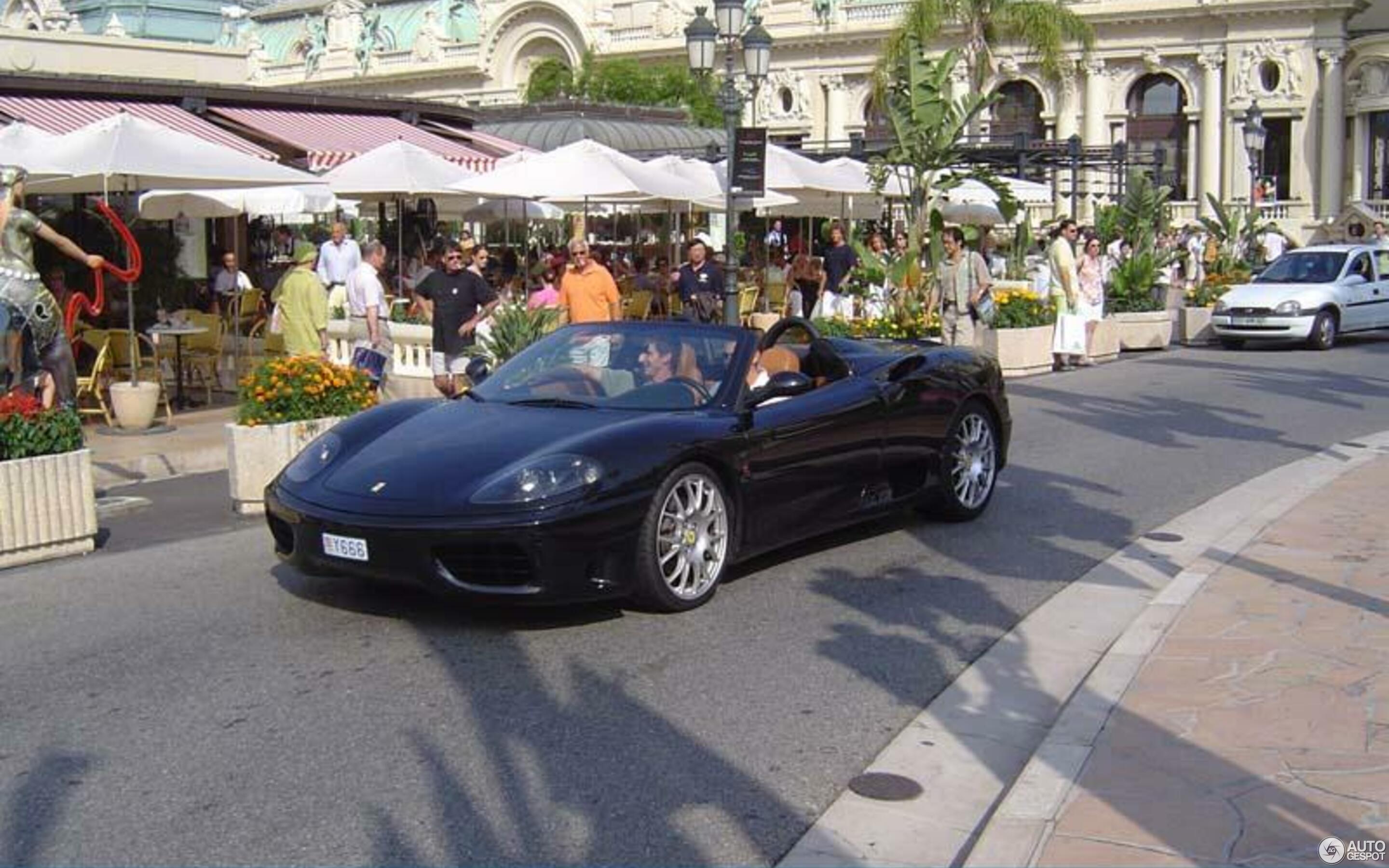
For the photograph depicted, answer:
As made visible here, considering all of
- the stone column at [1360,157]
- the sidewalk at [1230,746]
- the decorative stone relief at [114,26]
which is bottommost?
the sidewalk at [1230,746]

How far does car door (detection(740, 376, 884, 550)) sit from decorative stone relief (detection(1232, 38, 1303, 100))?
50.2 m

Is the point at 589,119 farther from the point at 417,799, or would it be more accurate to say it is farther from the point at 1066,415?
the point at 417,799

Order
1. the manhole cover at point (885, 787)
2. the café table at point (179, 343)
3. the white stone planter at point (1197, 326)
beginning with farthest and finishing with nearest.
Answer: the white stone planter at point (1197, 326) < the café table at point (179, 343) < the manhole cover at point (885, 787)

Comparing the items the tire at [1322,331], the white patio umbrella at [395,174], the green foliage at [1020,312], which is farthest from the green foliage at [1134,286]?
the white patio umbrella at [395,174]

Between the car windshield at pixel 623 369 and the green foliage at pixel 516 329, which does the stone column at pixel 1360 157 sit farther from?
the car windshield at pixel 623 369

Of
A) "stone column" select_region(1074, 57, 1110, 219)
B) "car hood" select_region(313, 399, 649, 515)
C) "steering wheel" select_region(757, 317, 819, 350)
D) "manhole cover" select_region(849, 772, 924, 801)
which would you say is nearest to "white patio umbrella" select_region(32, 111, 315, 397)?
"car hood" select_region(313, 399, 649, 515)

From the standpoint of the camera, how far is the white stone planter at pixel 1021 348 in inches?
752

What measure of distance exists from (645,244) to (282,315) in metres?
20.8

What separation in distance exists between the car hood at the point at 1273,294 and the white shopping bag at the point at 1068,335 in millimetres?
5111

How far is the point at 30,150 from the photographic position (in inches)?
580

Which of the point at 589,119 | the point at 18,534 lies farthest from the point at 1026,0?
the point at 18,534

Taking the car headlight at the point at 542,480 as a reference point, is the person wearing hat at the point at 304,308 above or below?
above

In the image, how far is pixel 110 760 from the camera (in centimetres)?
521

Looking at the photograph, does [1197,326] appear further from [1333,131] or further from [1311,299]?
[1333,131]
